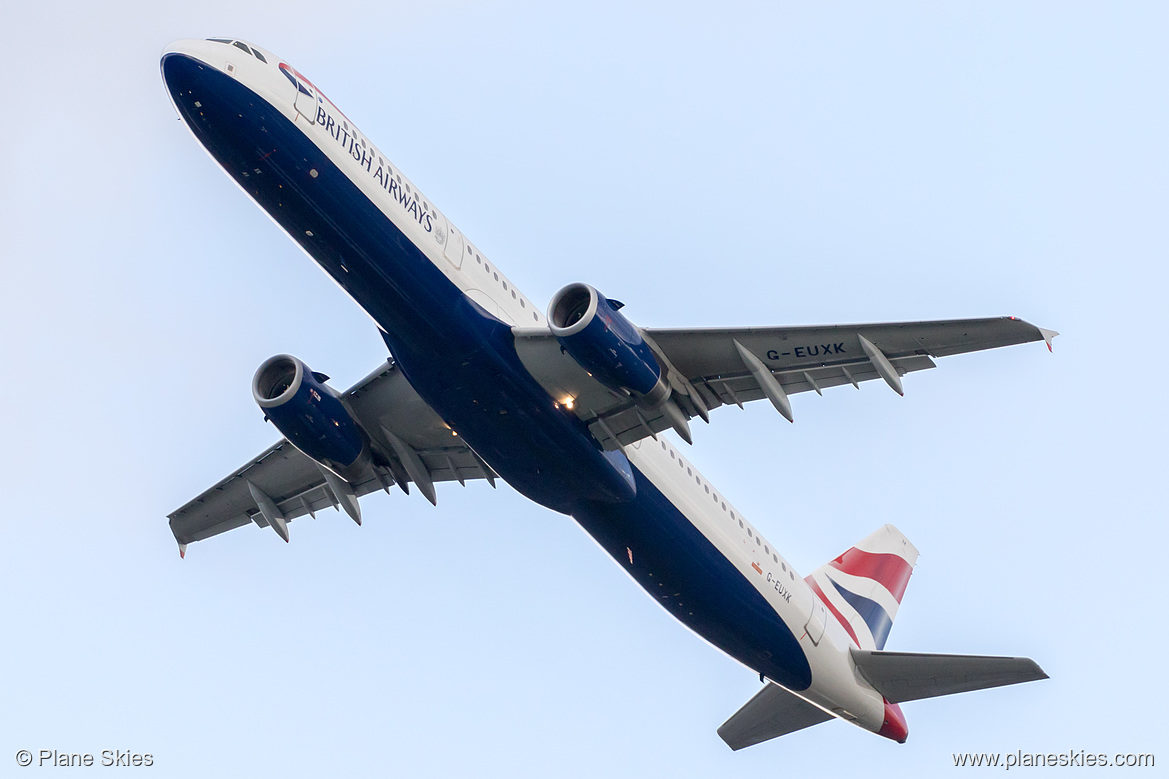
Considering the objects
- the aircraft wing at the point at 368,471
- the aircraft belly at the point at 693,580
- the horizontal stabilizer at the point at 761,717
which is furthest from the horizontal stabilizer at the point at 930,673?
the aircraft wing at the point at 368,471

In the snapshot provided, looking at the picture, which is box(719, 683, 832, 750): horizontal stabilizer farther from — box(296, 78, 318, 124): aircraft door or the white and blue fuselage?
box(296, 78, 318, 124): aircraft door

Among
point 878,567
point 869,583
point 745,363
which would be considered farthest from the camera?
point 878,567

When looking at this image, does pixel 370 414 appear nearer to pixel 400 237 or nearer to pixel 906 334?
pixel 400 237

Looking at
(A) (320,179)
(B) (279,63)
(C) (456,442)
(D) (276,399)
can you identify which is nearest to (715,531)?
(C) (456,442)

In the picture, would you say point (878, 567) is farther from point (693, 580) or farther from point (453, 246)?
point (453, 246)

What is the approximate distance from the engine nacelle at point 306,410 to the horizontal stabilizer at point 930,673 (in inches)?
520

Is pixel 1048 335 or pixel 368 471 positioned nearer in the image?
pixel 1048 335

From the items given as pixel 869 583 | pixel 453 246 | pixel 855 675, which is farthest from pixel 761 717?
pixel 453 246

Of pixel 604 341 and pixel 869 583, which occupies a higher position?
pixel 604 341

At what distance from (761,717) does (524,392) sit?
13008 millimetres

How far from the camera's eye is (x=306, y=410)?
24078 millimetres

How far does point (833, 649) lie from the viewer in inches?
1118

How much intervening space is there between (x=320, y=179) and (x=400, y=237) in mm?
1656

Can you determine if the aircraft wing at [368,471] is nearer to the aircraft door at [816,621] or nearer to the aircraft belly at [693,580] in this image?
the aircraft belly at [693,580]
